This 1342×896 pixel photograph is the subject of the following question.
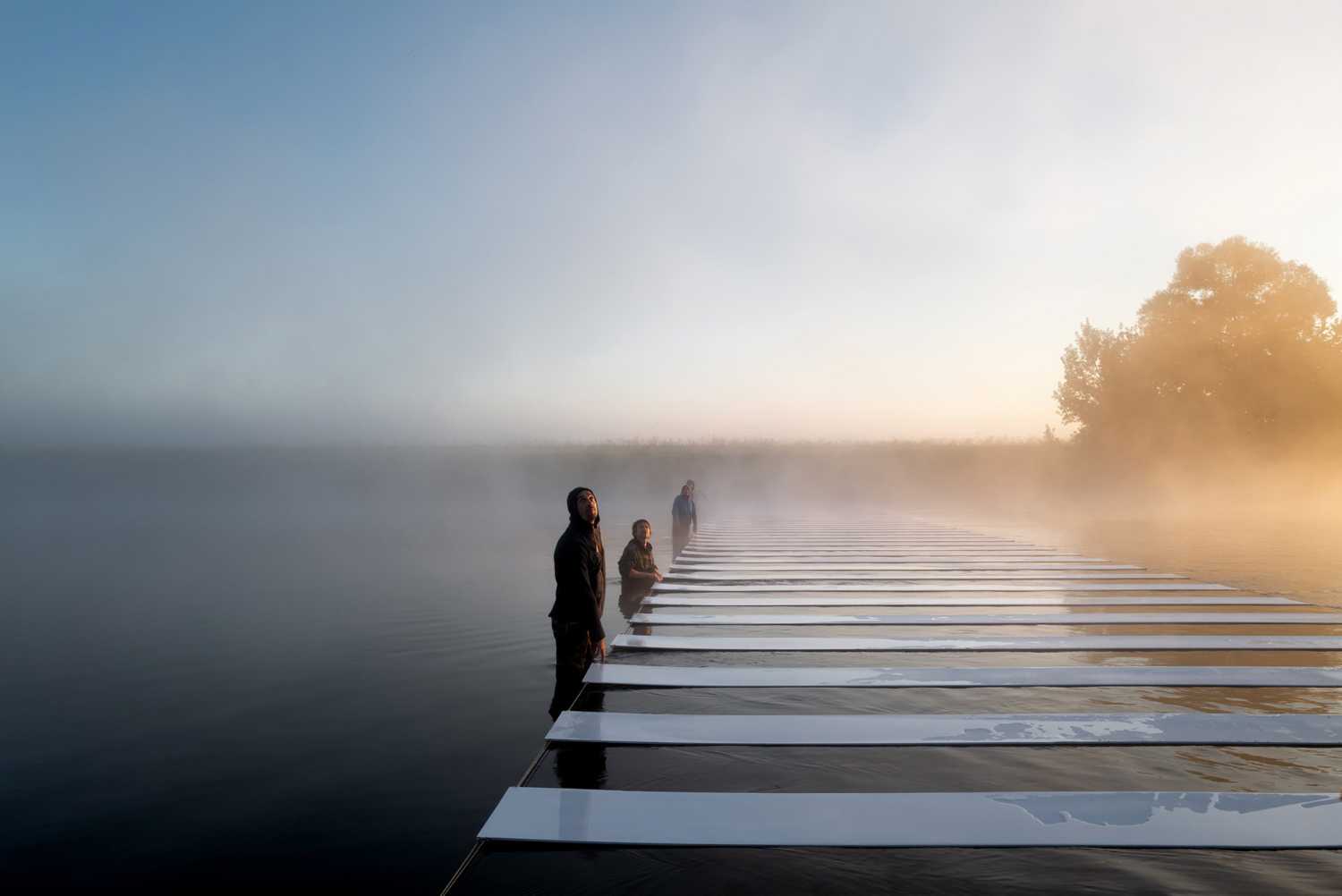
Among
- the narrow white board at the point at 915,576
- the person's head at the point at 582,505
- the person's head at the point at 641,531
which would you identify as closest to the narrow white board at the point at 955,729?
the person's head at the point at 582,505

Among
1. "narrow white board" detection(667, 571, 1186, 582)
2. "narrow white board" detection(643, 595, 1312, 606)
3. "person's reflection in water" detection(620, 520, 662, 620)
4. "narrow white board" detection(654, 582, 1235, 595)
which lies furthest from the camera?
"narrow white board" detection(667, 571, 1186, 582)

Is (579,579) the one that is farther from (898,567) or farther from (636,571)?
(898,567)

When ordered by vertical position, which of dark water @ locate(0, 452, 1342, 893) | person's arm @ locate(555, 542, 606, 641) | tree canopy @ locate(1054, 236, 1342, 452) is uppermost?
tree canopy @ locate(1054, 236, 1342, 452)

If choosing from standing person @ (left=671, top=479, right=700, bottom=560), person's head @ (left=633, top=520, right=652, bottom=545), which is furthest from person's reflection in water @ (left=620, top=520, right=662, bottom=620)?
standing person @ (left=671, top=479, right=700, bottom=560)

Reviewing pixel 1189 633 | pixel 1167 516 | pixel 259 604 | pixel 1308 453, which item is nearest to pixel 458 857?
pixel 1189 633

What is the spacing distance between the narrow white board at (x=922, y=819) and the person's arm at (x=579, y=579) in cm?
190

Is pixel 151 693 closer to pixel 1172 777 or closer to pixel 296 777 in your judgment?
pixel 296 777

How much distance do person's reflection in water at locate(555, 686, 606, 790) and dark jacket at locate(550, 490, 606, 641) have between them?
4.51 feet

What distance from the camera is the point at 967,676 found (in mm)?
5113

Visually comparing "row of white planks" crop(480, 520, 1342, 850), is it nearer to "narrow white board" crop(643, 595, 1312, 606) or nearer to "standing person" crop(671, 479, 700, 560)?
"narrow white board" crop(643, 595, 1312, 606)

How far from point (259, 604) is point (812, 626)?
A: 1137 cm

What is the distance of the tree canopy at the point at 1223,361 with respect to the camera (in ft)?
83.6

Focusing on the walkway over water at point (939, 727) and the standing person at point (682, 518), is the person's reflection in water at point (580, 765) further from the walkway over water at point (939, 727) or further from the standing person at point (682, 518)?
the standing person at point (682, 518)

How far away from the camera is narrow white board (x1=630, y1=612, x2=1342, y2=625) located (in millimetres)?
6840
